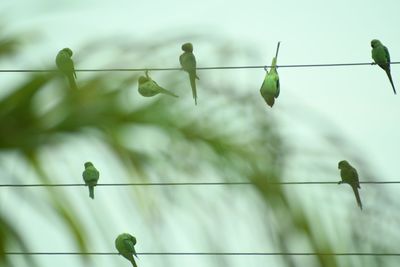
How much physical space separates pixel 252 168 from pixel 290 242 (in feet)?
0.43

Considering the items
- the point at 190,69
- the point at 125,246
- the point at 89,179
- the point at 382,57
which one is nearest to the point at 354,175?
the point at 190,69

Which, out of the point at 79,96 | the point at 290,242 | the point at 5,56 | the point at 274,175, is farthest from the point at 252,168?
the point at 5,56

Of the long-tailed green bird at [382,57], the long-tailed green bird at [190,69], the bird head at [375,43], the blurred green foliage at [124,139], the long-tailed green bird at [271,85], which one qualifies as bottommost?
the blurred green foliage at [124,139]

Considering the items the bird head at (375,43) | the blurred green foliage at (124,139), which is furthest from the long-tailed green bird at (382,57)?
the blurred green foliage at (124,139)

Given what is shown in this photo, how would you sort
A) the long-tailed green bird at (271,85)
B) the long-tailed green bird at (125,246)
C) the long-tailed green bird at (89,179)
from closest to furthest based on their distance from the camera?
the long-tailed green bird at (89,179) → the long-tailed green bird at (125,246) → the long-tailed green bird at (271,85)

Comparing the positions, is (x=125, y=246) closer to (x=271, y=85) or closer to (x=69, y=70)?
(x=69, y=70)

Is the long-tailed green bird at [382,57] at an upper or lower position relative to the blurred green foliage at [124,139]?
upper

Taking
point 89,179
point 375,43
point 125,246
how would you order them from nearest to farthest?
point 125,246 → point 89,179 → point 375,43

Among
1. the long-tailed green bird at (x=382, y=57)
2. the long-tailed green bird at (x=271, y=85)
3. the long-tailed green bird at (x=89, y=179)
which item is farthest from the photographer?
the long-tailed green bird at (x=382, y=57)

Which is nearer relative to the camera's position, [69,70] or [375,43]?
[69,70]

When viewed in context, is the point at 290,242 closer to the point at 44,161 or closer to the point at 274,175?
the point at 274,175

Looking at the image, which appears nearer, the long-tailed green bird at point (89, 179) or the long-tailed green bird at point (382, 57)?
the long-tailed green bird at point (89, 179)

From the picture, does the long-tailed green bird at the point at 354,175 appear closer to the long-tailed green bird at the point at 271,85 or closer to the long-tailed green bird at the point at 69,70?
the long-tailed green bird at the point at 69,70

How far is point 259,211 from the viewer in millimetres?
1356
